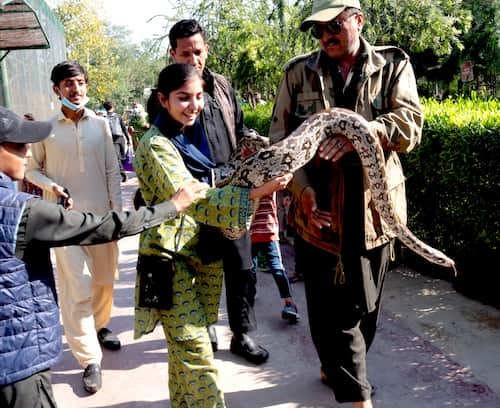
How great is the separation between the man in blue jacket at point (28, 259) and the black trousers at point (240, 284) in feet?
5.48

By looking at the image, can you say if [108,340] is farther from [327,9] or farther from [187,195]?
[327,9]

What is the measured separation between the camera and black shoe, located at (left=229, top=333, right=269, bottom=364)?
14.1ft

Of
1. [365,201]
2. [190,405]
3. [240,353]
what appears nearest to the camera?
[190,405]

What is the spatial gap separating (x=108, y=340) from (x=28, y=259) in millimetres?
2679

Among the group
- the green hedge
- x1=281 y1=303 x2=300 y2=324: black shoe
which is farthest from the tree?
x1=281 y1=303 x2=300 y2=324: black shoe

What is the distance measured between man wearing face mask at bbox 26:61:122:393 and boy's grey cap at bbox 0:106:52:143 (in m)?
2.02

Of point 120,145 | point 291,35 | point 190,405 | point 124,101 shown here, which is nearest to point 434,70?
point 291,35

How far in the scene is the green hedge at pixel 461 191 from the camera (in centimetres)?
473

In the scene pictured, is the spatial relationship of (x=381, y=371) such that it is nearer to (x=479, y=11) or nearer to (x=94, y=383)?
(x=94, y=383)

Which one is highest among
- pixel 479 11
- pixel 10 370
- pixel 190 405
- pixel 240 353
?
pixel 479 11

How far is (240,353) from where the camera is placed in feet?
14.6

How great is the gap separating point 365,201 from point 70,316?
8.37 feet

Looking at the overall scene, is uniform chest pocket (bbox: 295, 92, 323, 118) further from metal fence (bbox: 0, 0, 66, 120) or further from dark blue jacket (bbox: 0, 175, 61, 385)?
metal fence (bbox: 0, 0, 66, 120)

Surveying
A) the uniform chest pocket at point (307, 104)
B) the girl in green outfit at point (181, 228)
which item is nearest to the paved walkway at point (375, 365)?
the girl in green outfit at point (181, 228)
